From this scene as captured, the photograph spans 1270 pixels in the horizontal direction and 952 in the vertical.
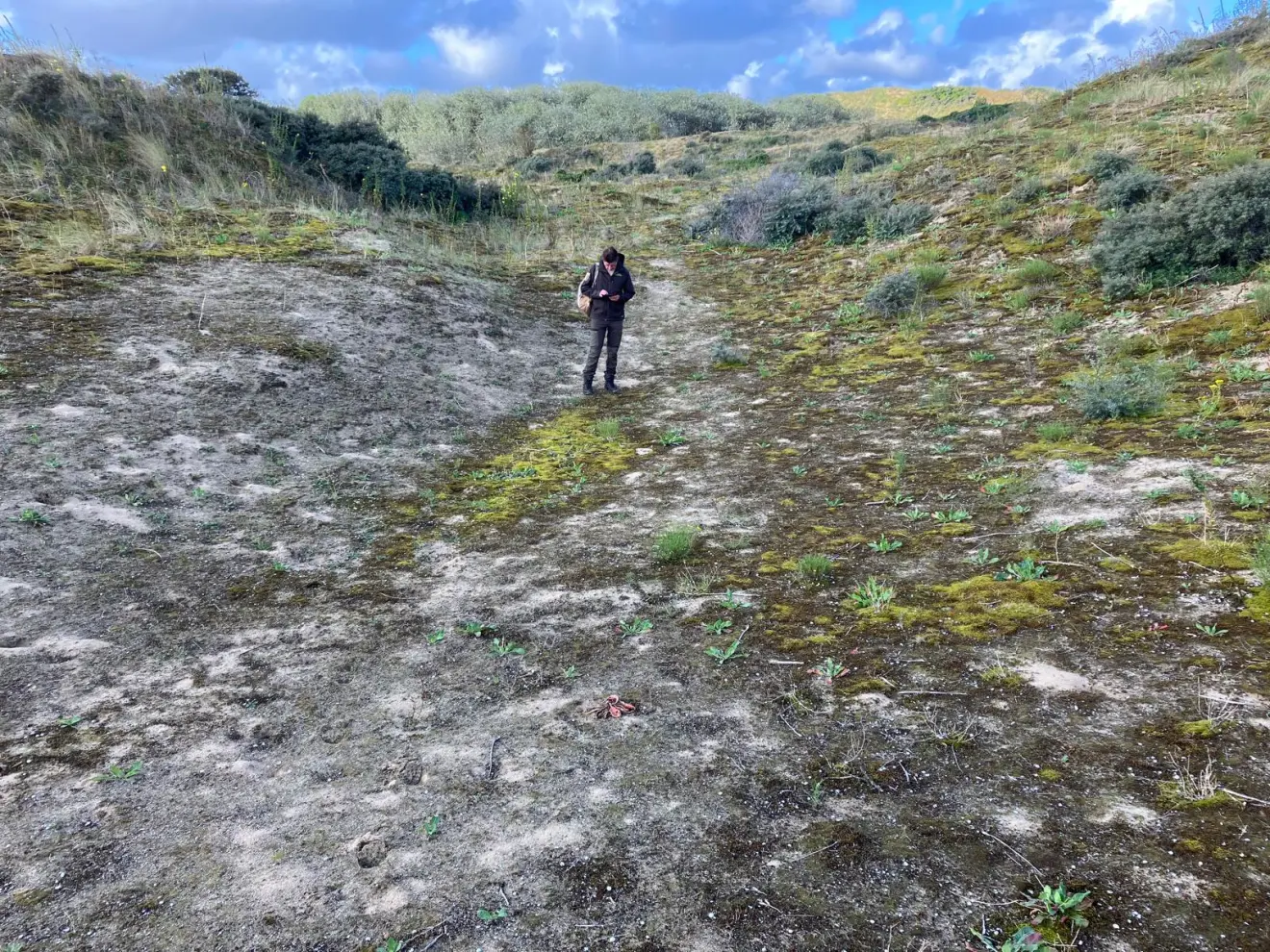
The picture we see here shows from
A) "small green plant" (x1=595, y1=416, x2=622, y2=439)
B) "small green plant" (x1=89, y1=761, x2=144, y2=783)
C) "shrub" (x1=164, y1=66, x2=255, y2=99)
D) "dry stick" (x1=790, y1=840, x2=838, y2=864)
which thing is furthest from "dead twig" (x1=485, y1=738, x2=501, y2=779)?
"shrub" (x1=164, y1=66, x2=255, y2=99)

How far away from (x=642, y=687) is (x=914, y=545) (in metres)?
2.23

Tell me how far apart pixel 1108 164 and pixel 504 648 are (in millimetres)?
12990

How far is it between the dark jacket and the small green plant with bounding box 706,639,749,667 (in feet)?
20.5

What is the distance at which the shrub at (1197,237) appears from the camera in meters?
7.82

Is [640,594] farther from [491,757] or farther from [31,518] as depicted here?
[31,518]

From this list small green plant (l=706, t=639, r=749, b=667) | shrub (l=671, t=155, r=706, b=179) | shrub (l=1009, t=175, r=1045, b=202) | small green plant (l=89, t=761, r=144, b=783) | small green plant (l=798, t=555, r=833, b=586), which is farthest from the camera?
shrub (l=671, t=155, r=706, b=179)

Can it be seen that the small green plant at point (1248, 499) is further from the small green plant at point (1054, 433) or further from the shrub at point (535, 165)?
the shrub at point (535, 165)

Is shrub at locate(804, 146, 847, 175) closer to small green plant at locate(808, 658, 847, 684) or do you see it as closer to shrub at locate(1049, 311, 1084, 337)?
shrub at locate(1049, 311, 1084, 337)

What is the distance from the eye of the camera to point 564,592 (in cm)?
437

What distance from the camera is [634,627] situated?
3885 millimetres

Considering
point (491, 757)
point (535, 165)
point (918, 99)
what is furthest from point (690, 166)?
point (918, 99)

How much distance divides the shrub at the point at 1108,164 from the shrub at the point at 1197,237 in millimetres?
2723

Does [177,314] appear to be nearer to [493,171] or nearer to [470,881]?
[470,881]

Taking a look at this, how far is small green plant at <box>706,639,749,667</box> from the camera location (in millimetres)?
3492
